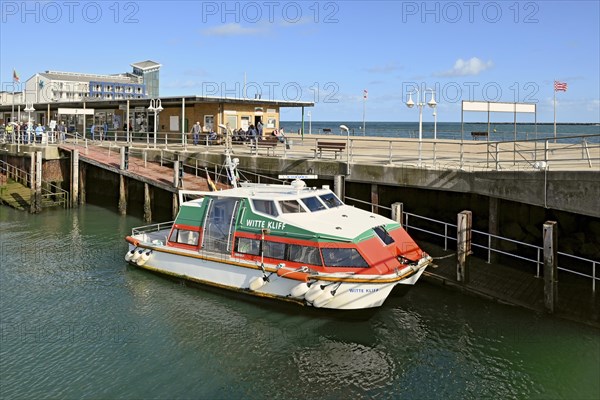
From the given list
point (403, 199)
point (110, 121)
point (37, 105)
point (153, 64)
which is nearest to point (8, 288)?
point (403, 199)

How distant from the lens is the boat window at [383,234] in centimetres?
Result: 1573

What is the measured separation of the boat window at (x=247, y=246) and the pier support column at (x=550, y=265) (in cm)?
776

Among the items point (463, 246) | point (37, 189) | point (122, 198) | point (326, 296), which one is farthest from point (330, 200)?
point (37, 189)

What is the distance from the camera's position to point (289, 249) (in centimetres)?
1558

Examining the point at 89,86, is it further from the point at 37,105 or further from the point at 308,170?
the point at 308,170

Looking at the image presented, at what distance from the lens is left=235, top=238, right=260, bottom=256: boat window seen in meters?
16.3

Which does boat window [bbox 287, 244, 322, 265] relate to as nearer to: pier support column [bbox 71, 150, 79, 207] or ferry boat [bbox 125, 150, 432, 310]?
ferry boat [bbox 125, 150, 432, 310]

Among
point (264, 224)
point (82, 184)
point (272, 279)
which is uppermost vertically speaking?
Result: point (82, 184)

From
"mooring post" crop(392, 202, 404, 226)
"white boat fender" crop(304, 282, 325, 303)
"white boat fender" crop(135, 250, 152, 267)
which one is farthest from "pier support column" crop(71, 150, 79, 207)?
"white boat fender" crop(304, 282, 325, 303)

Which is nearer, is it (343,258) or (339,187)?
(343,258)

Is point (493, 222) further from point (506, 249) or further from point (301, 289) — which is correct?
point (301, 289)

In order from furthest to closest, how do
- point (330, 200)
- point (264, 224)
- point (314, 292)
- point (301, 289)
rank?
point (330, 200) < point (264, 224) < point (301, 289) < point (314, 292)

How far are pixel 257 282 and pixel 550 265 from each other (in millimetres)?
7805

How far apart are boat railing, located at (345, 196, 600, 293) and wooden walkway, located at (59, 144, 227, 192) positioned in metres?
8.44
